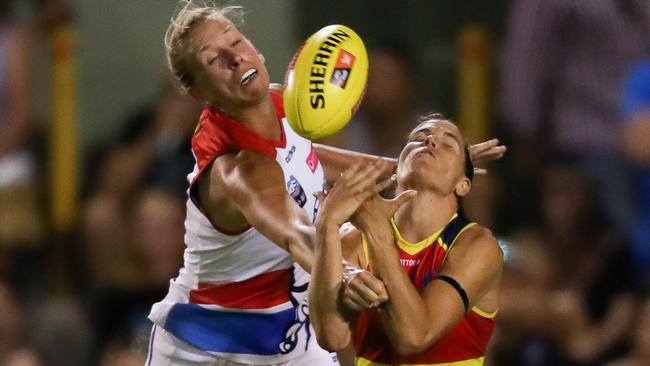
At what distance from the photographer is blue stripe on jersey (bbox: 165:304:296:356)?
473 cm

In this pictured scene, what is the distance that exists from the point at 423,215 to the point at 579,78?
2956 mm

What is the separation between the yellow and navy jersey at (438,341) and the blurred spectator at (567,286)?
93.4 inches

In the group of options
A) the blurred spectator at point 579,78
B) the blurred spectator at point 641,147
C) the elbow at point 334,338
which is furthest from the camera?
the blurred spectator at point 579,78

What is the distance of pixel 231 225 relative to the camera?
15.0ft

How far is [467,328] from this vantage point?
4141 millimetres

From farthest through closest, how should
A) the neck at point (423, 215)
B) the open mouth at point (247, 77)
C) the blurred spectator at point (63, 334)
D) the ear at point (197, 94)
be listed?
the blurred spectator at point (63, 334) < the ear at point (197, 94) < the open mouth at point (247, 77) < the neck at point (423, 215)

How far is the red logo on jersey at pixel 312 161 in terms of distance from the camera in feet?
15.5

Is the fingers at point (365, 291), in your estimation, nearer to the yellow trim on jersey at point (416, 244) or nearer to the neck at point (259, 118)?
the yellow trim on jersey at point (416, 244)

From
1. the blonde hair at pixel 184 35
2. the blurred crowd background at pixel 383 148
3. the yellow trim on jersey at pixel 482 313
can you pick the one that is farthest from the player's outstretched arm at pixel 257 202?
the blurred crowd background at pixel 383 148

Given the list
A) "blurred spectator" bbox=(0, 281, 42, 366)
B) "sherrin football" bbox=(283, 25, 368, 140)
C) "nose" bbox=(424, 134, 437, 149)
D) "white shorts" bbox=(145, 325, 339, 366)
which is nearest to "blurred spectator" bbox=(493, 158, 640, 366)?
"white shorts" bbox=(145, 325, 339, 366)

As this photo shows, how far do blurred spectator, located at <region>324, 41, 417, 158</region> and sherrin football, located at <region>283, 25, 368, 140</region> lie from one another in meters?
2.80

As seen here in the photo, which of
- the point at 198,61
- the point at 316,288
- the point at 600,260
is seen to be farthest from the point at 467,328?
the point at 600,260

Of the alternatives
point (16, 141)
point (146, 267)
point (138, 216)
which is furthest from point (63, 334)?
point (16, 141)

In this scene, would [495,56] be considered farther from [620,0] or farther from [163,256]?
[163,256]
